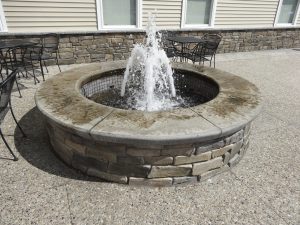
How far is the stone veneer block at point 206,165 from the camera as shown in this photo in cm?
276

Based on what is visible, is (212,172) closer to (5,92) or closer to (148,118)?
(148,118)

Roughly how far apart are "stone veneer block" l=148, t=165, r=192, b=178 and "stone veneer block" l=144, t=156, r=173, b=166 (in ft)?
0.17

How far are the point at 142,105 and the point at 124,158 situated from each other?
4.94 feet

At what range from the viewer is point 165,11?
7.85 meters

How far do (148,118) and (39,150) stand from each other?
1.60m

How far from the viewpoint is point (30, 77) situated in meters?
6.15

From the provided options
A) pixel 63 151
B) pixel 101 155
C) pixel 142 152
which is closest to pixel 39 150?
pixel 63 151

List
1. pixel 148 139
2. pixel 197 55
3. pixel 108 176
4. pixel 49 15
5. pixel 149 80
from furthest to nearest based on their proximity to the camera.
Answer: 1. pixel 49 15
2. pixel 197 55
3. pixel 149 80
4. pixel 108 176
5. pixel 148 139

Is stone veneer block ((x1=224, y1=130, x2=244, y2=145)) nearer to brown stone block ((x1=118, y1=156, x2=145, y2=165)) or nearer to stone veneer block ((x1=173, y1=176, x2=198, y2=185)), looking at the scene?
stone veneer block ((x1=173, y1=176, x2=198, y2=185))

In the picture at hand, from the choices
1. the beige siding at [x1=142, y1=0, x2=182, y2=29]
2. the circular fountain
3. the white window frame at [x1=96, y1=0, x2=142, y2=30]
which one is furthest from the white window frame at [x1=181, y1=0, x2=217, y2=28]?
the circular fountain

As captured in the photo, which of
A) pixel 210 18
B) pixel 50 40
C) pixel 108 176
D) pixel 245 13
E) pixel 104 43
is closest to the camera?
pixel 108 176

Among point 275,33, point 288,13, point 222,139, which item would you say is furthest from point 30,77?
point 288,13

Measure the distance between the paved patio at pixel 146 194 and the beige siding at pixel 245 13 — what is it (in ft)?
20.9

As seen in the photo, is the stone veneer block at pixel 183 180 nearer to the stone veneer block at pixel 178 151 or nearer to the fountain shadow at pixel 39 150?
the stone veneer block at pixel 178 151
